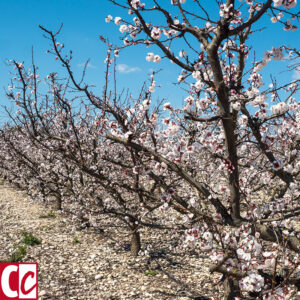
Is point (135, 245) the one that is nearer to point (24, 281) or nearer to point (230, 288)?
point (24, 281)

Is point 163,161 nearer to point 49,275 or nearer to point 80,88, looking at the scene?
point 80,88

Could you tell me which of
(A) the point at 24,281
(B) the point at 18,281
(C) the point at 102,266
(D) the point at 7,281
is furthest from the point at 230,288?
(D) the point at 7,281

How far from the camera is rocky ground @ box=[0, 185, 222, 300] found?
6.51m

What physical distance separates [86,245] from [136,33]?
703cm

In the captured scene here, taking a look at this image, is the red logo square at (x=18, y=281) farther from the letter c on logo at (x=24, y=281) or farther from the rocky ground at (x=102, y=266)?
the rocky ground at (x=102, y=266)

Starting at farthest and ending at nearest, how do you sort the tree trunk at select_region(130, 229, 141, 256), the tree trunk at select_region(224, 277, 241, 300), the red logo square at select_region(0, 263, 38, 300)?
the tree trunk at select_region(130, 229, 141, 256) → the red logo square at select_region(0, 263, 38, 300) → the tree trunk at select_region(224, 277, 241, 300)

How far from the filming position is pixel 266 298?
3.45 m

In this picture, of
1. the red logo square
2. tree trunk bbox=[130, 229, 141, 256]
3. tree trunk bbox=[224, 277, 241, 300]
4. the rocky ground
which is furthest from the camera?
tree trunk bbox=[130, 229, 141, 256]

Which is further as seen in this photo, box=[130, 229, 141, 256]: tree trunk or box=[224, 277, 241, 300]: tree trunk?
box=[130, 229, 141, 256]: tree trunk

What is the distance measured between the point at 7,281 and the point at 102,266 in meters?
2.26

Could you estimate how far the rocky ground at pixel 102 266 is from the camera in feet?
21.4

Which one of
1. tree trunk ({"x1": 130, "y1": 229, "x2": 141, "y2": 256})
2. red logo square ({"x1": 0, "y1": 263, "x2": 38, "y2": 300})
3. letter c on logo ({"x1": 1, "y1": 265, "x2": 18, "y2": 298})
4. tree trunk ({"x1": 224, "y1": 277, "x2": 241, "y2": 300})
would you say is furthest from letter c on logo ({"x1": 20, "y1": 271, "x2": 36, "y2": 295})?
tree trunk ({"x1": 224, "y1": 277, "x2": 241, "y2": 300})

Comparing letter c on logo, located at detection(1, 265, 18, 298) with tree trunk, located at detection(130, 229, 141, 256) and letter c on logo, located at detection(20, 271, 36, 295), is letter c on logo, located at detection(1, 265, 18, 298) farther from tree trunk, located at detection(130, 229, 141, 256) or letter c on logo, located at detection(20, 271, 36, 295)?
tree trunk, located at detection(130, 229, 141, 256)

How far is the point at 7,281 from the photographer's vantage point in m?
6.57
